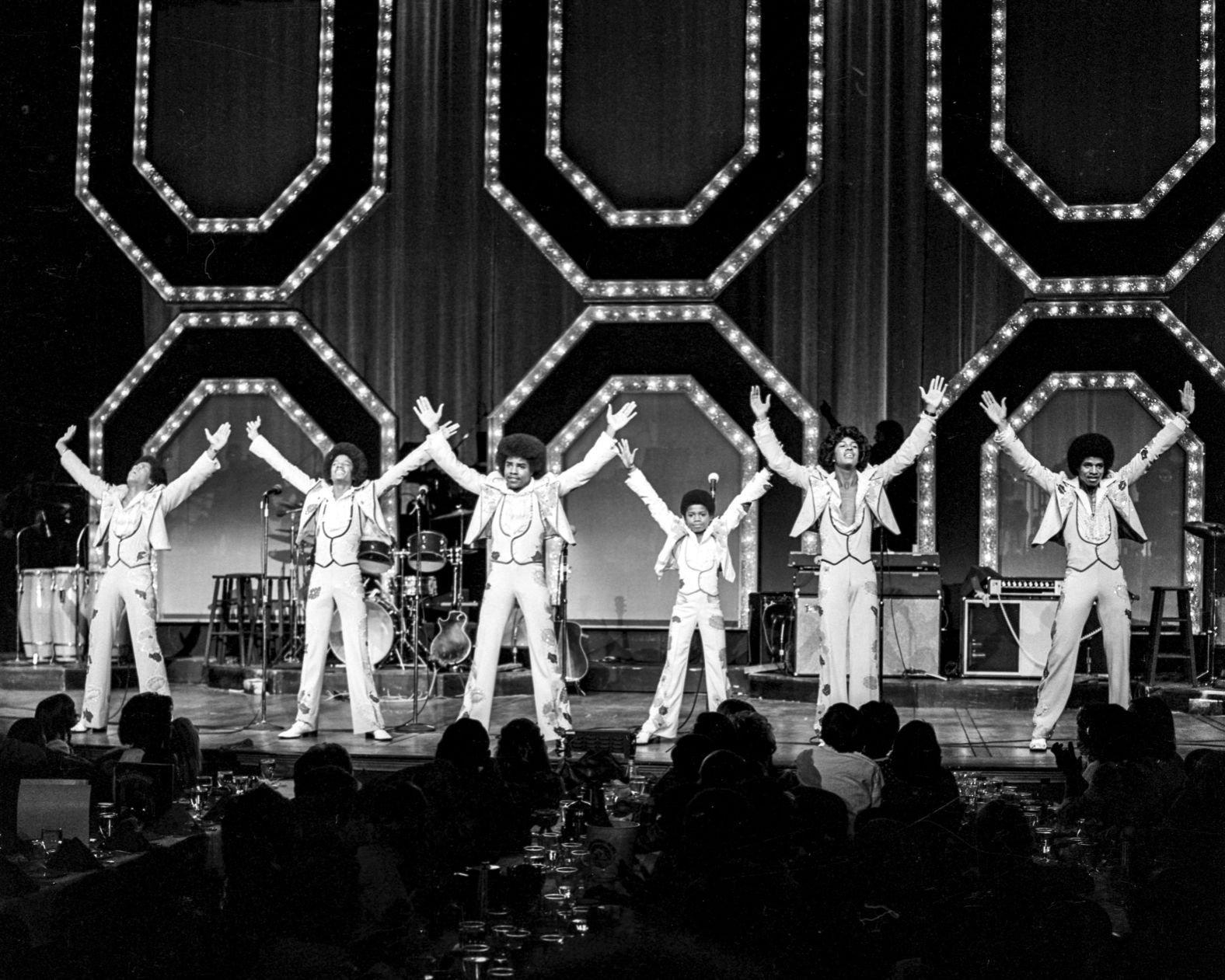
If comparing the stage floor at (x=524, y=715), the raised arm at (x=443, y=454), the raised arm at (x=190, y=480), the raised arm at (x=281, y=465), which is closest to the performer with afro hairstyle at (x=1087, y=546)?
the stage floor at (x=524, y=715)

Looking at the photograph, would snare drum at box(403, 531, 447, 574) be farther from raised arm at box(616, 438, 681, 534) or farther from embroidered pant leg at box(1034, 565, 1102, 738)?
embroidered pant leg at box(1034, 565, 1102, 738)

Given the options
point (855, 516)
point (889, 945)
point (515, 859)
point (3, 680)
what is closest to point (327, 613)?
point (855, 516)

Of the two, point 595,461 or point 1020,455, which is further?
point 1020,455

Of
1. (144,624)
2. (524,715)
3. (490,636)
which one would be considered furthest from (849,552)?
(144,624)

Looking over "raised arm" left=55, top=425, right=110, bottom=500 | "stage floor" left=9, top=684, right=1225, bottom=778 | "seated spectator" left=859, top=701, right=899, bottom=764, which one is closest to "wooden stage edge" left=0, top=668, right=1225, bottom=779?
"stage floor" left=9, top=684, right=1225, bottom=778

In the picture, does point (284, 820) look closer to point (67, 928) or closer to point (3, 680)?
point (67, 928)

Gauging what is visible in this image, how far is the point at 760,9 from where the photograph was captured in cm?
1346

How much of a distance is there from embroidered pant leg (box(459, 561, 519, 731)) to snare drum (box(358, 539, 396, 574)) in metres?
1.54

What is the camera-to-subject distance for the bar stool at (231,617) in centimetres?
1306

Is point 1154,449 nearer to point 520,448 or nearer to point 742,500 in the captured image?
point 742,500

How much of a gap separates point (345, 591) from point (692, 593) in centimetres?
224

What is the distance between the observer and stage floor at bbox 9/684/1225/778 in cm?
859

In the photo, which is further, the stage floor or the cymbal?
the cymbal

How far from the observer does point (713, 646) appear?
965cm
